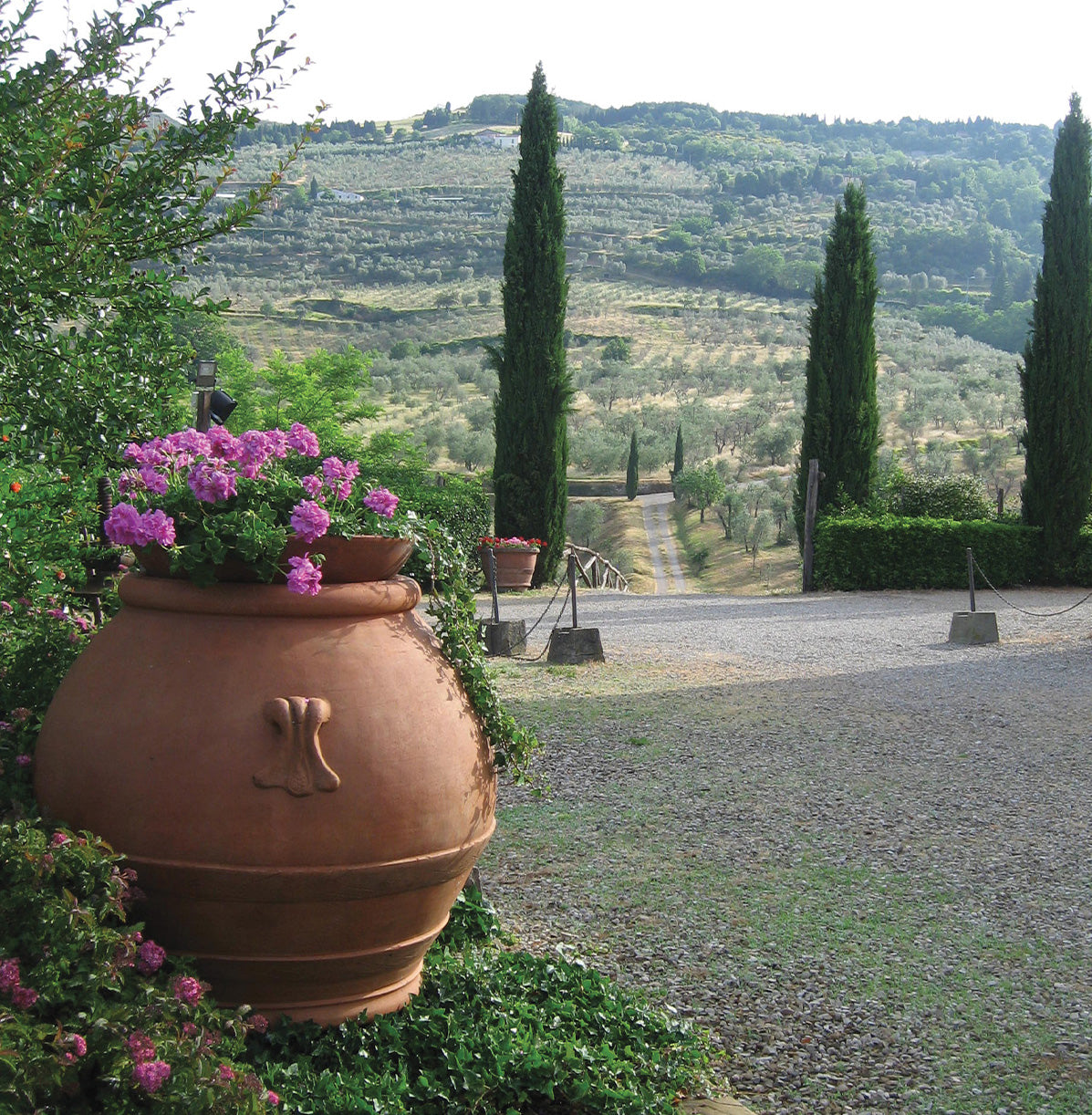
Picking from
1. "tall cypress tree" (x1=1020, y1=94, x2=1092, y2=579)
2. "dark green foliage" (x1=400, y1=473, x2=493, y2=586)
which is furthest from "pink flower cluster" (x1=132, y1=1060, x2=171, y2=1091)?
"tall cypress tree" (x1=1020, y1=94, x2=1092, y2=579)

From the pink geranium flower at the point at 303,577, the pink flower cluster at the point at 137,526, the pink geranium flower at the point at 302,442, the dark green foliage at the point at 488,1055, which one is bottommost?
the dark green foliage at the point at 488,1055

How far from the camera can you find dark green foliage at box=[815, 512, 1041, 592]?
623 inches

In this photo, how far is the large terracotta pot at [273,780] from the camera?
2.12m

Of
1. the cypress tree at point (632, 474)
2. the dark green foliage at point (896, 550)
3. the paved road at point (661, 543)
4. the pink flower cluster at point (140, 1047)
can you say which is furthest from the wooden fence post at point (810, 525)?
the cypress tree at point (632, 474)

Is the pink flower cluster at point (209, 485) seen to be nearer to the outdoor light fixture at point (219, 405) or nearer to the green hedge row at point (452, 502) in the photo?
the outdoor light fixture at point (219, 405)

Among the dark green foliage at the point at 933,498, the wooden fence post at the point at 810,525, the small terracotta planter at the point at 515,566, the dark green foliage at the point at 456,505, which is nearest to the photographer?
the dark green foliage at the point at 456,505

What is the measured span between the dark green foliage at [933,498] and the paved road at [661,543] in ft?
16.3

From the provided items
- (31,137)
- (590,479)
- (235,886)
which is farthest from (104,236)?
(590,479)

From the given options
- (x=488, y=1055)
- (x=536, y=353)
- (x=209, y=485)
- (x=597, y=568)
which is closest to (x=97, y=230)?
(x=209, y=485)

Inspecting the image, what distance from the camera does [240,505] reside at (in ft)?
7.75

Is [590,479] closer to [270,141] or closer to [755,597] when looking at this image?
[755,597]

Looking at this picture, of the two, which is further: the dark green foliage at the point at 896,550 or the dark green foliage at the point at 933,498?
the dark green foliage at the point at 933,498

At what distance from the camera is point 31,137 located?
2432 millimetres

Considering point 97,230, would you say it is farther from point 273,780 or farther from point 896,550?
point 896,550
